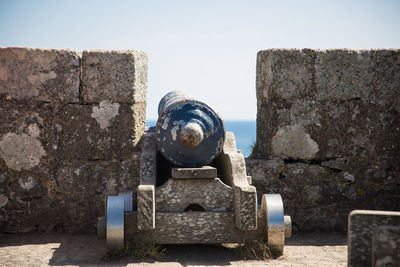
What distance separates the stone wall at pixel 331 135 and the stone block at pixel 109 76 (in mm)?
1494

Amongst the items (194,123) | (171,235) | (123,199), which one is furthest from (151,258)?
(194,123)

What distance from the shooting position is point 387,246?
294 centimetres

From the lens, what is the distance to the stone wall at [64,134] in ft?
18.1

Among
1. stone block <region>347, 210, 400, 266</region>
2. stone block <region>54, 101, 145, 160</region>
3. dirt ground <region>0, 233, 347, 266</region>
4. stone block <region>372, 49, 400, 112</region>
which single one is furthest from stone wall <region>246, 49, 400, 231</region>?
stone block <region>347, 210, 400, 266</region>

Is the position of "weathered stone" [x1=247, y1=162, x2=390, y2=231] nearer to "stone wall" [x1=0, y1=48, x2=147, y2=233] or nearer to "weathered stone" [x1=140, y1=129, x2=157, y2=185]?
"weathered stone" [x1=140, y1=129, x2=157, y2=185]

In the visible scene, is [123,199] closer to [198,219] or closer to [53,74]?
[198,219]

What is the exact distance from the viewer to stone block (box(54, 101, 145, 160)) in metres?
5.57

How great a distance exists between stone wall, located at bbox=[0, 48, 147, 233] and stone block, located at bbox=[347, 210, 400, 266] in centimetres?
303

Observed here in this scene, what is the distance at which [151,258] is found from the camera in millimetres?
4527

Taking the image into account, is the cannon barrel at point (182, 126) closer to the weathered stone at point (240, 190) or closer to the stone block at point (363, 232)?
the weathered stone at point (240, 190)

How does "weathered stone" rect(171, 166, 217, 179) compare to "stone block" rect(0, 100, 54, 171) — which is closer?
"weathered stone" rect(171, 166, 217, 179)

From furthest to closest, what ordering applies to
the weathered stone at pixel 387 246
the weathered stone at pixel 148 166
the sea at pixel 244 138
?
the sea at pixel 244 138, the weathered stone at pixel 148 166, the weathered stone at pixel 387 246

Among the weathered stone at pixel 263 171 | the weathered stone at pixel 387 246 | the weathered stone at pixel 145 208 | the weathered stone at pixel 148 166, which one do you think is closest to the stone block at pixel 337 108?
the weathered stone at pixel 263 171

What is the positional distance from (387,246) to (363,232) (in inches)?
8.1
